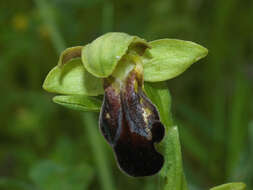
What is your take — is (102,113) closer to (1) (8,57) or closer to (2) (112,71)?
(2) (112,71)

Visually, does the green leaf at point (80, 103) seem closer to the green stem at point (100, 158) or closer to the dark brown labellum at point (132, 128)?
the dark brown labellum at point (132, 128)

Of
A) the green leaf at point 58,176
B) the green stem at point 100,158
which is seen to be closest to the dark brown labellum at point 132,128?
the green leaf at point 58,176

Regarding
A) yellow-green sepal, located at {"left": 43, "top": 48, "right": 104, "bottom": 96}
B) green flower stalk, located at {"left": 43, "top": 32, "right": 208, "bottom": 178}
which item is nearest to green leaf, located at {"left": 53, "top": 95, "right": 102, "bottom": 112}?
green flower stalk, located at {"left": 43, "top": 32, "right": 208, "bottom": 178}

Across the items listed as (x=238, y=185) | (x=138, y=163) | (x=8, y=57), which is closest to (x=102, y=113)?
(x=138, y=163)

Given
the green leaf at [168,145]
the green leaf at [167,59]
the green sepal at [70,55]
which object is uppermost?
the green sepal at [70,55]

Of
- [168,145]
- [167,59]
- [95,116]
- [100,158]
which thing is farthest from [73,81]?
[95,116]

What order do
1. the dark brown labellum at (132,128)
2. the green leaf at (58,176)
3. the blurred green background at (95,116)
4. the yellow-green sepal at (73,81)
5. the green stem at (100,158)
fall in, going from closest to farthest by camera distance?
the dark brown labellum at (132,128), the yellow-green sepal at (73,81), the green leaf at (58,176), the green stem at (100,158), the blurred green background at (95,116)

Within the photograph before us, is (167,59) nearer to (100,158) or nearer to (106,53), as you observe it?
(106,53)
